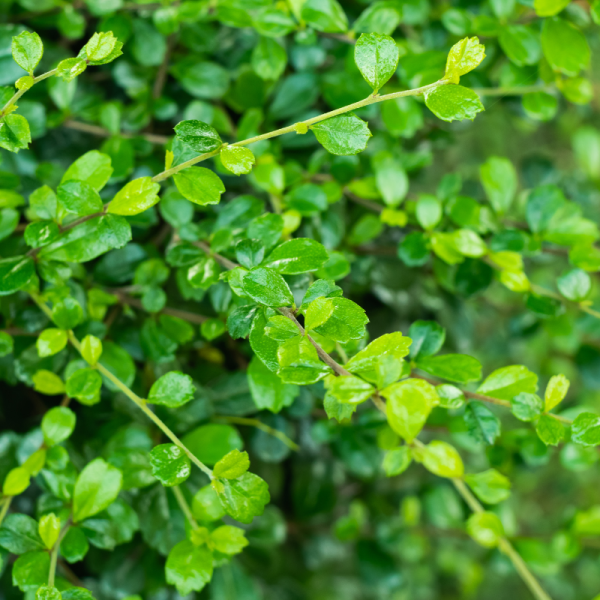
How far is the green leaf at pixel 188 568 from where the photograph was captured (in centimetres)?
45

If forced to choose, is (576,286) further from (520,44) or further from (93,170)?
(93,170)

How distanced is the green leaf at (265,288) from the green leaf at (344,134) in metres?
0.11

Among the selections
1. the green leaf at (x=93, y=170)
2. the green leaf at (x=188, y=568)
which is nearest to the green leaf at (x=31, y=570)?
the green leaf at (x=188, y=568)

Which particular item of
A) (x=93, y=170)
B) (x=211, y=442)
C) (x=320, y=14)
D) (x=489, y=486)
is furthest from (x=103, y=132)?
(x=489, y=486)

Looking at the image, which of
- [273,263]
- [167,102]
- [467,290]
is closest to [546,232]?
[467,290]

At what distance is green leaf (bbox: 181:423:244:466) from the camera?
589 millimetres

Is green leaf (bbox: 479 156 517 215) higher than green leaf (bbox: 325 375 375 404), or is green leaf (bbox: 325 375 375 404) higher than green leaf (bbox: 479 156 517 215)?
green leaf (bbox: 325 375 375 404)

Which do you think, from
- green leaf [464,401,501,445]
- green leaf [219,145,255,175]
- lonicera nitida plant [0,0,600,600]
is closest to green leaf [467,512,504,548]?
lonicera nitida plant [0,0,600,600]

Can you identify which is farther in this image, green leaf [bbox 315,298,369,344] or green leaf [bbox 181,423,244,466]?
green leaf [bbox 181,423,244,466]

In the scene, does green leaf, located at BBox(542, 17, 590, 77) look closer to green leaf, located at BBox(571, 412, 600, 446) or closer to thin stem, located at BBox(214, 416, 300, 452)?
green leaf, located at BBox(571, 412, 600, 446)

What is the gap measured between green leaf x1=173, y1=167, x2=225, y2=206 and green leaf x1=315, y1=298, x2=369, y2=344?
131 millimetres

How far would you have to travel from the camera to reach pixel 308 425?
810mm

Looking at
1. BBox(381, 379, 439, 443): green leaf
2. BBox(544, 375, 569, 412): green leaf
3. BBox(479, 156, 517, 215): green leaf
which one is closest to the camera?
BBox(381, 379, 439, 443): green leaf

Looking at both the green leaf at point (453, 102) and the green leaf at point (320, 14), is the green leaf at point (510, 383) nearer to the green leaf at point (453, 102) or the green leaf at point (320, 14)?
the green leaf at point (453, 102)
